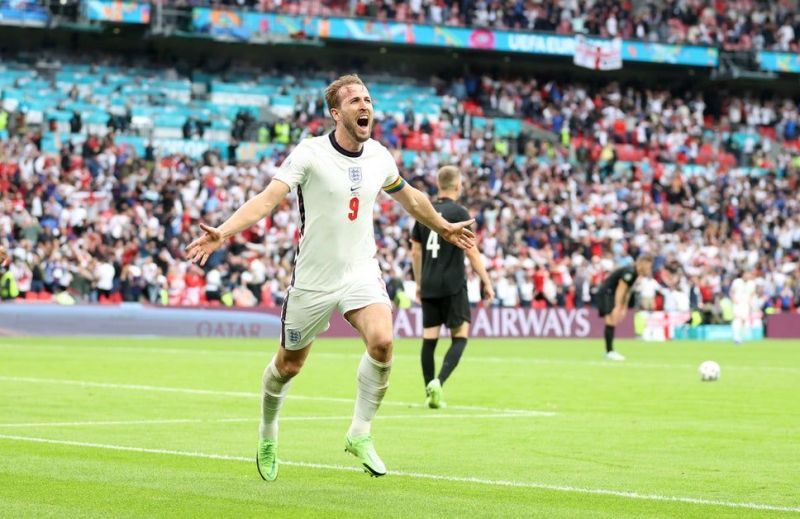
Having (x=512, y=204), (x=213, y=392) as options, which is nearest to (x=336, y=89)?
(x=213, y=392)

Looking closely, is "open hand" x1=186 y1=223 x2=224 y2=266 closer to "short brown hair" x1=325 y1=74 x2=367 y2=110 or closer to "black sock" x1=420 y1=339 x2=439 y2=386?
"short brown hair" x1=325 y1=74 x2=367 y2=110

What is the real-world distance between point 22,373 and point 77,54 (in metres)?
32.0

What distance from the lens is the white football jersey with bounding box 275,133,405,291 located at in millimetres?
9289

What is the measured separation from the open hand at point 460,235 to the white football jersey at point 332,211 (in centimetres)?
67

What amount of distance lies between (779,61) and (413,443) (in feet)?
166

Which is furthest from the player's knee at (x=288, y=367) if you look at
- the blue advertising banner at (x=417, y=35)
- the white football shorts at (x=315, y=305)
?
the blue advertising banner at (x=417, y=35)

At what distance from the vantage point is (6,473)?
9.67m

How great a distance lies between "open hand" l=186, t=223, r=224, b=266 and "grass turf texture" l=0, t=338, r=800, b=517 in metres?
1.40

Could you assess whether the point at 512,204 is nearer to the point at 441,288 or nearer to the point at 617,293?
the point at 617,293

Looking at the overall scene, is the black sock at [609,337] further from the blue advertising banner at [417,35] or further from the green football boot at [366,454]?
the blue advertising banner at [417,35]

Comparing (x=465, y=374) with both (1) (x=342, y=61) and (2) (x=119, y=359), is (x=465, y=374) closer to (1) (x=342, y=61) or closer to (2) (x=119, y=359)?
(2) (x=119, y=359)

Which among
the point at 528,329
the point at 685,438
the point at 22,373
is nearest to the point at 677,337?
the point at 528,329

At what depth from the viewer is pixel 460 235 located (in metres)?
9.99

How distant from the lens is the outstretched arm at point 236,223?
823 centimetres
